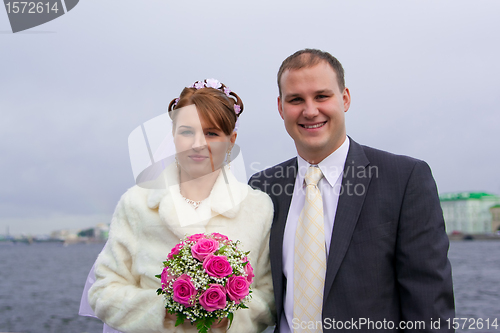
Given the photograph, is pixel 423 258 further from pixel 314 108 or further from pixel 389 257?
pixel 314 108

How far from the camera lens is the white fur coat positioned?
353 centimetres

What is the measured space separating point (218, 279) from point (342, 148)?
1.64 m

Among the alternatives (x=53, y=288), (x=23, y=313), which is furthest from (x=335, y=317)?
(x=53, y=288)

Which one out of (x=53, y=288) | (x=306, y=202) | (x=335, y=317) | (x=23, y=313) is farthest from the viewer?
(x=53, y=288)

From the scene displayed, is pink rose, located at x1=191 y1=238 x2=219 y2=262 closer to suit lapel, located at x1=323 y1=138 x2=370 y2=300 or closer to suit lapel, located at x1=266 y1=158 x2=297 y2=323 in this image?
suit lapel, located at x1=266 y1=158 x2=297 y2=323

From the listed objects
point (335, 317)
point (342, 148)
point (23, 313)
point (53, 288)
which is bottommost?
point (53, 288)

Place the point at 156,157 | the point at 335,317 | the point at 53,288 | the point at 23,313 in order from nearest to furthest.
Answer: the point at 335,317, the point at 156,157, the point at 23,313, the point at 53,288

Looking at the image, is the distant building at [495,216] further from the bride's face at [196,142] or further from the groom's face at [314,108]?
the bride's face at [196,142]

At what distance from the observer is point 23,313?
1550 inches

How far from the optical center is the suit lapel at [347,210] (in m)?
3.36

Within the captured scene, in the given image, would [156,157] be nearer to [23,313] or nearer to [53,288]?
[23,313]

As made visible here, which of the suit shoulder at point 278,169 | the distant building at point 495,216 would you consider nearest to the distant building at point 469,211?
the distant building at point 495,216

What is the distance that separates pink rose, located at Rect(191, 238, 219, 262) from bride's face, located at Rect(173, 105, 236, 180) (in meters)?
0.81

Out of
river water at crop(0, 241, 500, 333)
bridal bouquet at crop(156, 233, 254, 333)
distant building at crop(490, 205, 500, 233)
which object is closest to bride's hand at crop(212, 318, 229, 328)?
bridal bouquet at crop(156, 233, 254, 333)
